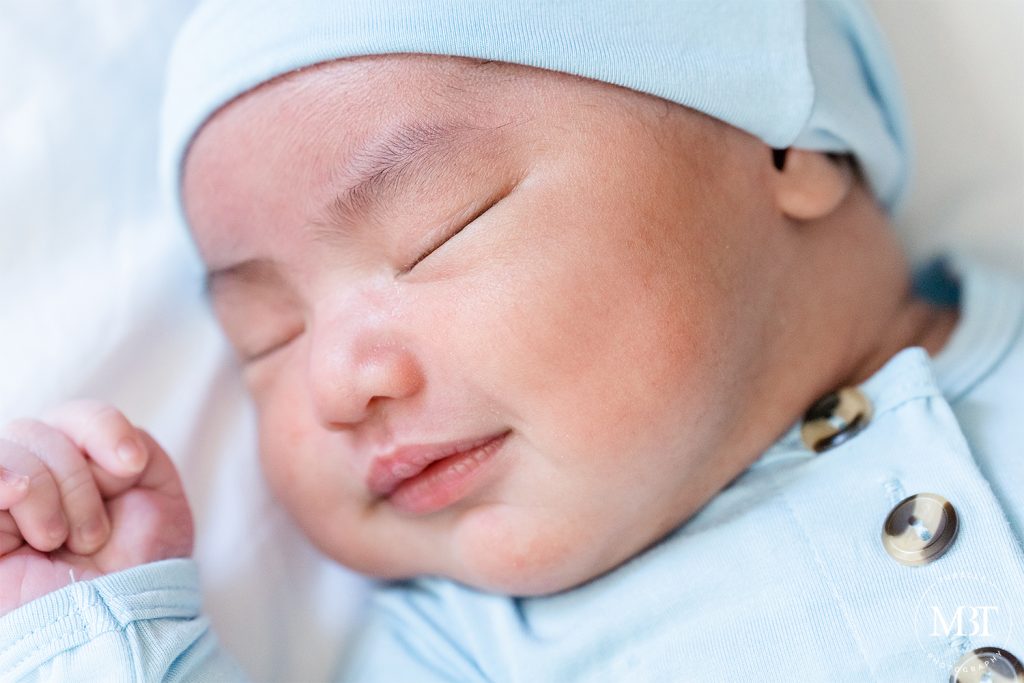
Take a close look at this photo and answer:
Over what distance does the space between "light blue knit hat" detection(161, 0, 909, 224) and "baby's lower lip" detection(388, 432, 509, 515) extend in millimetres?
467

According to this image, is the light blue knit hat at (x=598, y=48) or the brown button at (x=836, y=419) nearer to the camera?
the light blue knit hat at (x=598, y=48)

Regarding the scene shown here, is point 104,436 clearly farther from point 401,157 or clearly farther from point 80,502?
point 401,157

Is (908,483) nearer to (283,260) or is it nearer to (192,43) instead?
(283,260)

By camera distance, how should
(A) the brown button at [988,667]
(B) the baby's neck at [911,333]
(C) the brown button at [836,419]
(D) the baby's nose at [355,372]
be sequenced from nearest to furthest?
(A) the brown button at [988,667]
(D) the baby's nose at [355,372]
(C) the brown button at [836,419]
(B) the baby's neck at [911,333]

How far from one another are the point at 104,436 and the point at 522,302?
0.53 m

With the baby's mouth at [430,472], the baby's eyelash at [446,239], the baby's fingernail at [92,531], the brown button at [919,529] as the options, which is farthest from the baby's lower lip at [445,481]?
the brown button at [919,529]

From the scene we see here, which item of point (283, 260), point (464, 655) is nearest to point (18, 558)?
point (283, 260)

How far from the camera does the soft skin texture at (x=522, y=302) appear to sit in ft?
4.08

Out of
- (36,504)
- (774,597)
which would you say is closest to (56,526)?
(36,504)

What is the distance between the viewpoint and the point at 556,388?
4.06 ft

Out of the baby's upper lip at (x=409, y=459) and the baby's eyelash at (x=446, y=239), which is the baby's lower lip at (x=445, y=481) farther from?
the baby's eyelash at (x=446, y=239)

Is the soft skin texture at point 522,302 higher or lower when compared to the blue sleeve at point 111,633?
higher

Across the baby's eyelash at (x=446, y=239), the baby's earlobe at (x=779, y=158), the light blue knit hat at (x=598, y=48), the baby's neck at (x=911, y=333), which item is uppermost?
the light blue knit hat at (x=598, y=48)

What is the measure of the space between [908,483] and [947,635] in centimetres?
19
